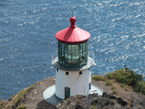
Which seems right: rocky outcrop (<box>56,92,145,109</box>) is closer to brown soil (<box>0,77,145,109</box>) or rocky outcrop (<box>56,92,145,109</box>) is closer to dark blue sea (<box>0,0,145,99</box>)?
brown soil (<box>0,77,145,109</box>)

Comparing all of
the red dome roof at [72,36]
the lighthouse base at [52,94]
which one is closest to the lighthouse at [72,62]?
the red dome roof at [72,36]

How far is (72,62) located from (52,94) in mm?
5233

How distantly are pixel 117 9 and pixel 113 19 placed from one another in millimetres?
5724

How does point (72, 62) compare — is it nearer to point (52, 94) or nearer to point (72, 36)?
point (72, 36)

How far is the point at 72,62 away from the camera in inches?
977

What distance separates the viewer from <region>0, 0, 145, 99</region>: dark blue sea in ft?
158

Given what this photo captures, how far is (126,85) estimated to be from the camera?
30891 mm

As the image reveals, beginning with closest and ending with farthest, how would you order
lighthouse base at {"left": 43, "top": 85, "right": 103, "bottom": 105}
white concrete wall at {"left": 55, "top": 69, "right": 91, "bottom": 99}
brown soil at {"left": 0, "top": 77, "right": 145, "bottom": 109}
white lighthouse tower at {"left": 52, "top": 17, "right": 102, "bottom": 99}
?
white lighthouse tower at {"left": 52, "top": 17, "right": 102, "bottom": 99} → white concrete wall at {"left": 55, "top": 69, "right": 91, "bottom": 99} → brown soil at {"left": 0, "top": 77, "right": 145, "bottom": 109} → lighthouse base at {"left": 43, "top": 85, "right": 103, "bottom": 105}

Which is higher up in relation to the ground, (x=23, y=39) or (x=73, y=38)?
(x=73, y=38)

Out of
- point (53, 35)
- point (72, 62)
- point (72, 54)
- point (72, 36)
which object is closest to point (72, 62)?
point (72, 62)

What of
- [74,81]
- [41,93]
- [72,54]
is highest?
[72,54]

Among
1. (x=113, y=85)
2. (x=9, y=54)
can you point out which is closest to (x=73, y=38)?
(x=113, y=85)

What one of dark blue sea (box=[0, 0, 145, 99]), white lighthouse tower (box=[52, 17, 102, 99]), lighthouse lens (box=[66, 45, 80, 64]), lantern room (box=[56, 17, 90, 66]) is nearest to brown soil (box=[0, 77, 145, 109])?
white lighthouse tower (box=[52, 17, 102, 99])

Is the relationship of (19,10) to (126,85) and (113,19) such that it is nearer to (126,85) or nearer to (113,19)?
(113,19)
